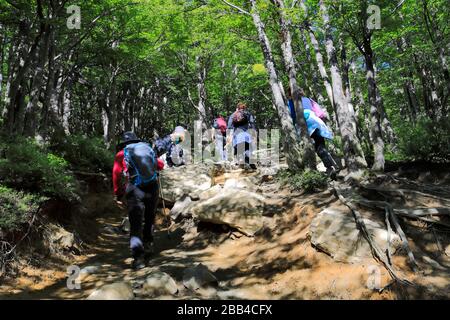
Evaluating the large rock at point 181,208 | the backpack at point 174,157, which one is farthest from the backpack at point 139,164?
the backpack at point 174,157

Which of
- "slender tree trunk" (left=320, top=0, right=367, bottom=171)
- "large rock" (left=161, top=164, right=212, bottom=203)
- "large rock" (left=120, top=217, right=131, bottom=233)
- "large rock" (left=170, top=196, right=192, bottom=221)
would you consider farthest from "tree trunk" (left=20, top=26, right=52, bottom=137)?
"slender tree trunk" (left=320, top=0, right=367, bottom=171)

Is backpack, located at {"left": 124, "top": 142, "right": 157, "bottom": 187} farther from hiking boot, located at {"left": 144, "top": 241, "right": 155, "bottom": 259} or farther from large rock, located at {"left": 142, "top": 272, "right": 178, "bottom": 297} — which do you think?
large rock, located at {"left": 142, "top": 272, "right": 178, "bottom": 297}

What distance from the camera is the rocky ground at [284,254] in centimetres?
423

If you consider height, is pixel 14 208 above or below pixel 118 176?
below

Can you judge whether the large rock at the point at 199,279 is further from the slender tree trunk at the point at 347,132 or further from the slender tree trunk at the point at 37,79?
the slender tree trunk at the point at 37,79

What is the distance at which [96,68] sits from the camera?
2017 centimetres

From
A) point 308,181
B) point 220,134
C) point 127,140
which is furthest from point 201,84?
point 127,140

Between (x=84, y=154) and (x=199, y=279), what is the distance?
262 inches

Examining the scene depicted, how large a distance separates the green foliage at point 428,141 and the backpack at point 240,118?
4.26 meters

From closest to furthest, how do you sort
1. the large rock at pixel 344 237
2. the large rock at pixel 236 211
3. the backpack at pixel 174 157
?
the large rock at pixel 344 237
the large rock at pixel 236 211
the backpack at pixel 174 157

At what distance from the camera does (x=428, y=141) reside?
844 cm

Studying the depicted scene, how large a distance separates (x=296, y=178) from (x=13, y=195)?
534 cm

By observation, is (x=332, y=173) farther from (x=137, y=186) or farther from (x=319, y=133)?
(x=137, y=186)

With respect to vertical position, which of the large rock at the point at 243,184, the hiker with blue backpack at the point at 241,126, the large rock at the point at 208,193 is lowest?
the large rock at the point at 208,193
